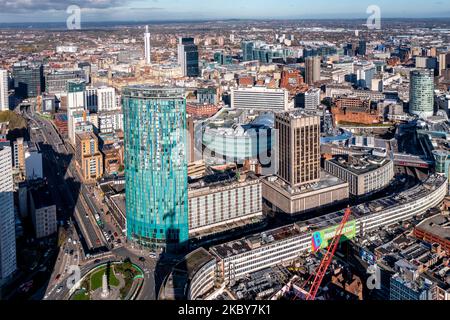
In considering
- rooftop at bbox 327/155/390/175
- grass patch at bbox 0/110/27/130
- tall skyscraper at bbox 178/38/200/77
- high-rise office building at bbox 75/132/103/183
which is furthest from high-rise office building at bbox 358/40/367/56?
high-rise office building at bbox 75/132/103/183

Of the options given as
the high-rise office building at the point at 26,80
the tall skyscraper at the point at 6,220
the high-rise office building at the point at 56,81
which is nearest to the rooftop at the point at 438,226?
the tall skyscraper at the point at 6,220

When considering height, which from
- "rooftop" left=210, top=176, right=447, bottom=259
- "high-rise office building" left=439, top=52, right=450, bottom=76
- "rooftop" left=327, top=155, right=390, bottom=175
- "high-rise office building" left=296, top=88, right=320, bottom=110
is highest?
"high-rise office building" left=439, top=52, right=450, bottom=76

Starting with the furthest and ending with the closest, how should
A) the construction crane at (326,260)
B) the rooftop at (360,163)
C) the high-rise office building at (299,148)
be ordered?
the rooftop at (360,163) → the high-rise office building at (299,148) → the construction crane at (326,260)

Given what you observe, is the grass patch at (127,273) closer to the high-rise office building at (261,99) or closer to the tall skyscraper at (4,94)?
the high-rise office building at (261,99)

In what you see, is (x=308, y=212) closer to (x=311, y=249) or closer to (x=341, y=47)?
(x=311, y=249)

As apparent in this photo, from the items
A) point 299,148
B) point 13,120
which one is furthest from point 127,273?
point 13,120

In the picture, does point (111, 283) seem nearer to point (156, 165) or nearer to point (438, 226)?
point (156, 165)

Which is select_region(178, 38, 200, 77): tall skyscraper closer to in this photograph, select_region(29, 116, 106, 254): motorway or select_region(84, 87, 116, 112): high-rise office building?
select_region(84, 87, 116, 112): high-rise office building
